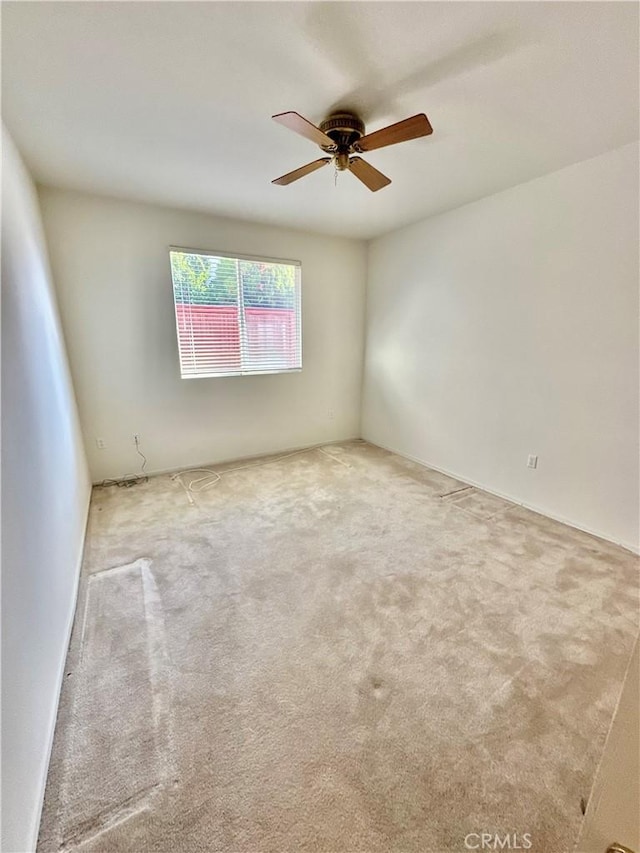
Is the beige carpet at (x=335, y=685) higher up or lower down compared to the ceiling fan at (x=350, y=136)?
lower down

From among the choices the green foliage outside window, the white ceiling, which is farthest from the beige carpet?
the white ceiling

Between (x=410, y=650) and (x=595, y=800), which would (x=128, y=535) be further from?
(x=595, y=800)

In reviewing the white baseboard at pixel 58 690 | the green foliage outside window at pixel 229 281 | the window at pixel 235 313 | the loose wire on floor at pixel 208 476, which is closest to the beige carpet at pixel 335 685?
the white baseboard at pixel 58 690

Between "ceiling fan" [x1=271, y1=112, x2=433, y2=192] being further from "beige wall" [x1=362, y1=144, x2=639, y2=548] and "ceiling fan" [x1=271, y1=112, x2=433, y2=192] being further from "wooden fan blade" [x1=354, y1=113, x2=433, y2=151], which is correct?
"beige wall" [x1=362, y1=144, x2=639, y2=548]

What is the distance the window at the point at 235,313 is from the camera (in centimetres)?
337

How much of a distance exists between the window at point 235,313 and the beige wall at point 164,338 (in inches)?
4.1

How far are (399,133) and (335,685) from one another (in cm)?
240

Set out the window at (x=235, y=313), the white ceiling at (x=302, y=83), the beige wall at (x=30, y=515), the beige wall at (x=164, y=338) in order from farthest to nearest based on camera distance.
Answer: the window at (x=235, y=313), the beige wall at (x=164, y=338), the white ceiling at (x=302, y=83), the beige wall at (x=30, y=515)

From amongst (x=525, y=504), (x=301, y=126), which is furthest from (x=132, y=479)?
(x=525, y=504)

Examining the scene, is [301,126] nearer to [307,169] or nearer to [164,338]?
[307,169]

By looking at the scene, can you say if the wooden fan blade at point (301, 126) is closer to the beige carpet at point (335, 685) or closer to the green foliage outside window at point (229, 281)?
the green foliage outside window at point (229, 281)

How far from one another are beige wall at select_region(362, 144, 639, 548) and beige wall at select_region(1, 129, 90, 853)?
3199 mm

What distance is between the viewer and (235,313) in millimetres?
3627

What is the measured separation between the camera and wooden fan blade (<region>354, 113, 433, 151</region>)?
146 cm
